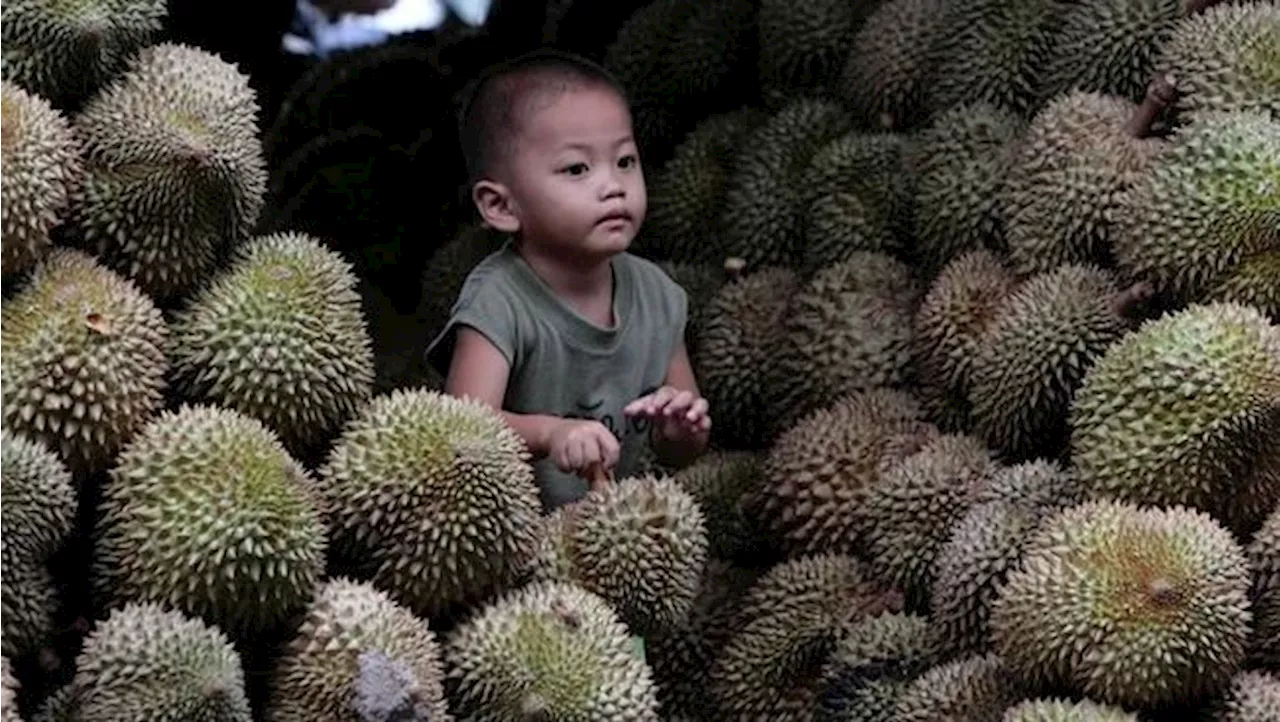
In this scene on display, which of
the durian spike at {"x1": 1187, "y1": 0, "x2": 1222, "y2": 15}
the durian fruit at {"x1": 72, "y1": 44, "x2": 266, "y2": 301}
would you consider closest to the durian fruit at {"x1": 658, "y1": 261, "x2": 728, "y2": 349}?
the durian spike at {"x1": 1187, "y1": 0, "x2": 1222, "y2": 15}

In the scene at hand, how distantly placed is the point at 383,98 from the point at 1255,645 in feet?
7.82

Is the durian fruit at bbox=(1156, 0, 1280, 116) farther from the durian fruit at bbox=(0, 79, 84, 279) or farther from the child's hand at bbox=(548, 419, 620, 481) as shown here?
the durian fruit at bbox=(0, 79, 84, 279)

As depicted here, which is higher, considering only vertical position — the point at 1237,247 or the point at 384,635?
the point at 1237,247

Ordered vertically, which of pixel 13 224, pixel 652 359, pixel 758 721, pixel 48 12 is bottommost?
pixel 758 721

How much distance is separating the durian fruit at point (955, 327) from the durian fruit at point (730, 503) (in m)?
0.34

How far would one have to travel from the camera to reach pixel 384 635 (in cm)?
306

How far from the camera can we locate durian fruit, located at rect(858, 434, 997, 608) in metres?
3.61

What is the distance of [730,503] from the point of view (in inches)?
159

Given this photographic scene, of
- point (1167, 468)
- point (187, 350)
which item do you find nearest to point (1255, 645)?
point (1167, 468)

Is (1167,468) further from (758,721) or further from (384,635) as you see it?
(384,635)

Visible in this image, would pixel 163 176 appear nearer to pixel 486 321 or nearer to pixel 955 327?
pixel 486 321

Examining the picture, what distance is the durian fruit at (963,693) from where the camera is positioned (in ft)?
10.7

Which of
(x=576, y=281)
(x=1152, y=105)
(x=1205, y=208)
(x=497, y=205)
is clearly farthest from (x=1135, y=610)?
(x=497, y=205)

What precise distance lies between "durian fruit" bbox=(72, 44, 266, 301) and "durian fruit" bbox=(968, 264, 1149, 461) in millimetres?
1170
